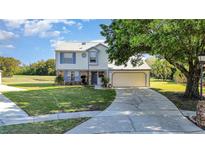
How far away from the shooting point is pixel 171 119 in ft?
23.8

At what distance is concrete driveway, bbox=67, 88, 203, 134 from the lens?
243 inches

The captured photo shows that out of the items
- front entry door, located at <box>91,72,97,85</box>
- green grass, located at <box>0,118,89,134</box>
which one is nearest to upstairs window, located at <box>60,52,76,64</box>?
front entry door, located at <box>91,72,97,85</box>

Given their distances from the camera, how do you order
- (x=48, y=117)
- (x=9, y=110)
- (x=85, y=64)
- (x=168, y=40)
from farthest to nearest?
(x=85, y=64)
(x=9, y=110)
(x=48, y=117)
(x=168, y=40)

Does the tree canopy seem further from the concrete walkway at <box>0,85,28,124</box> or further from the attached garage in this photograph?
the attached garage

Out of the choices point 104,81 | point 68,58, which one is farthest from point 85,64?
point 104,81

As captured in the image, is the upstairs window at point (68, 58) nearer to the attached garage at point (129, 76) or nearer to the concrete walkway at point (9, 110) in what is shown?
the attached garage at point (129, 76)

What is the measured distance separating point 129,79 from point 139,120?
7904mm

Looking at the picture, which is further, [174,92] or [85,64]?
[85,64]

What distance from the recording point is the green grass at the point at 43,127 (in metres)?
6.03

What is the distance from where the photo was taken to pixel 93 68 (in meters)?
16.3

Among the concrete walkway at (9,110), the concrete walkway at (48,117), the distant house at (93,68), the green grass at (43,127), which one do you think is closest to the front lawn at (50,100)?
the concrete walkway at (9,110)

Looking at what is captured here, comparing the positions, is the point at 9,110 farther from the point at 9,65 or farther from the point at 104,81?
the point at 104,81

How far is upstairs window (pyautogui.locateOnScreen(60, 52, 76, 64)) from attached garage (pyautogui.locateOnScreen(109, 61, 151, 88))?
3.20 meters
